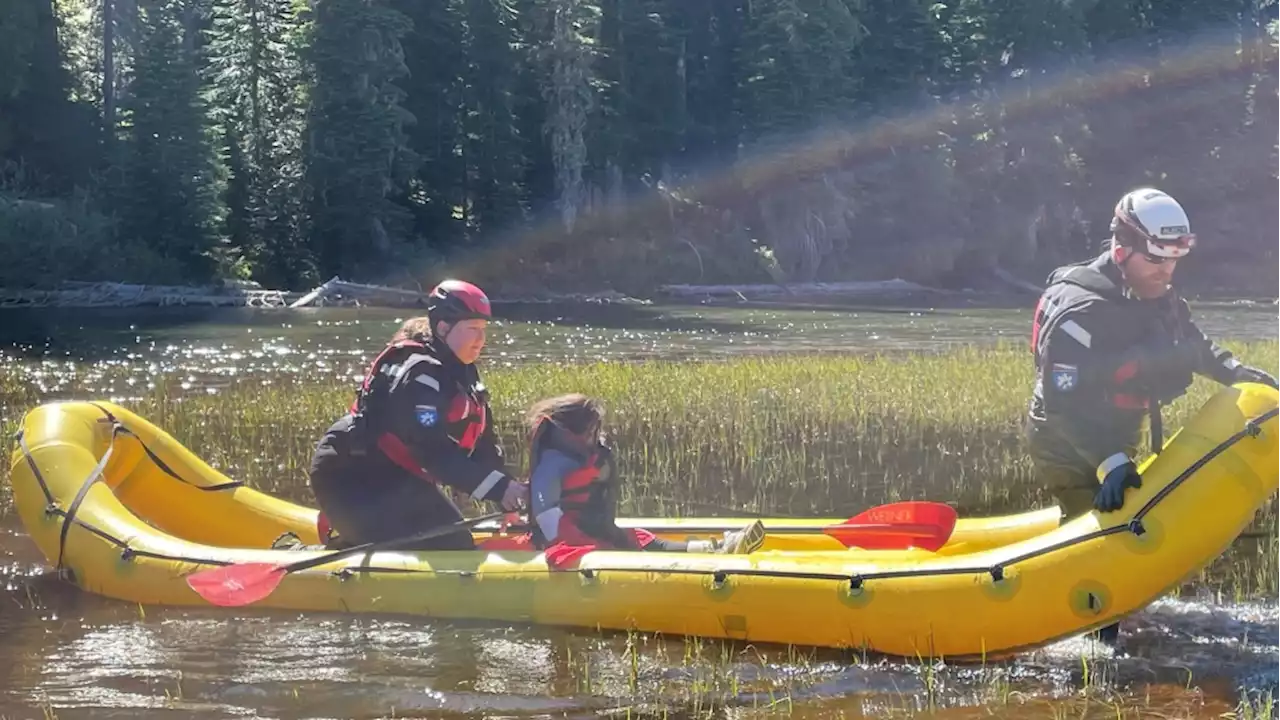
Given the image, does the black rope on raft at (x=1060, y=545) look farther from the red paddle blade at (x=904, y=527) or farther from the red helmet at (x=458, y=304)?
the red helmet at (x=458, y=304)

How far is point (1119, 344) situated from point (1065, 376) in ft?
0.89

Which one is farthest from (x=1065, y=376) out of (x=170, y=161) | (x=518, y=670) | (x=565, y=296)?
(x=565, y=296)

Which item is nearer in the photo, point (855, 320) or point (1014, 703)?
point (1014, 703)

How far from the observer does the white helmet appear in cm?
589

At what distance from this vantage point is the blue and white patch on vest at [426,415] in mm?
6977

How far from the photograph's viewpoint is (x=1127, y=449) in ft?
20.5

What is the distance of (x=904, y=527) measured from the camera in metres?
7.16

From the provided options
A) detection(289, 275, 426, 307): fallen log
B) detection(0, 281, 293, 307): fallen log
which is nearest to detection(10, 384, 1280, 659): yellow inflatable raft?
detection(0, 281, 293, 307): fallen log

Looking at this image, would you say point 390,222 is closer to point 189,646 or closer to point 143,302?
point 143,302

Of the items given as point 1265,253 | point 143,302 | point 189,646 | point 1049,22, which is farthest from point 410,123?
point 189,646

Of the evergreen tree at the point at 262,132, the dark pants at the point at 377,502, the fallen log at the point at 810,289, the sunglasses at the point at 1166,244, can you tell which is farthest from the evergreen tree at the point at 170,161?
the sunglasses at the point at 1166,244

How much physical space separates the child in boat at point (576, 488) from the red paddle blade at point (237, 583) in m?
1.38

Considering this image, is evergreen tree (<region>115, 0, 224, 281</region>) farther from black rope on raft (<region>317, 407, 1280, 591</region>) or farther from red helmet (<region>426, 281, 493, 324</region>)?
black rope on raft (<region>317, 407, 1280, 591</region>)

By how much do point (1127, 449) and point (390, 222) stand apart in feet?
118
